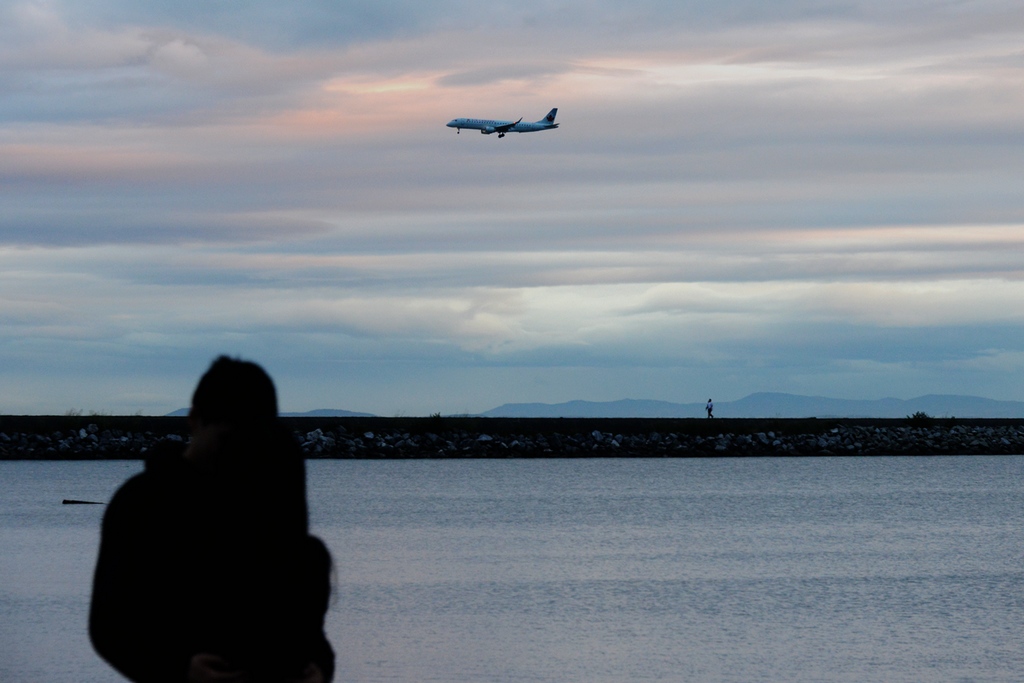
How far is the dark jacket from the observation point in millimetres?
3643

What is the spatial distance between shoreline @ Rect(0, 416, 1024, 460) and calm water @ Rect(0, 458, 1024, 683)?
21.8 ft

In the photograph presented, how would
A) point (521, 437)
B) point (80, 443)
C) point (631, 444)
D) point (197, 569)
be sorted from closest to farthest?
point (197, 569) < point (80, 443) < point (521, 437) < point (631, 444)

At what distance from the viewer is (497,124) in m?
90.9

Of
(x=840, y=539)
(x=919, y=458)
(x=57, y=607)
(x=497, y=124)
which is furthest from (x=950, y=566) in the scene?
(x=497, y=124)

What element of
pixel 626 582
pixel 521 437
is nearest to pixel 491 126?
pixel 521 437

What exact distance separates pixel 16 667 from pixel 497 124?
253 feet

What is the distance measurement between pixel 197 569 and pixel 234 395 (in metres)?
0.48

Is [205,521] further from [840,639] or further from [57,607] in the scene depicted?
[57,607]

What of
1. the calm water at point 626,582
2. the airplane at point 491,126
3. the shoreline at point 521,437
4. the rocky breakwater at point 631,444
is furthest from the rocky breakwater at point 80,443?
the airplane at point 491,126

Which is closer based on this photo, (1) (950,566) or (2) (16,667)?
(2) (16,667)

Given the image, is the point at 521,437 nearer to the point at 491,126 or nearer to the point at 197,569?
the point at 491,126

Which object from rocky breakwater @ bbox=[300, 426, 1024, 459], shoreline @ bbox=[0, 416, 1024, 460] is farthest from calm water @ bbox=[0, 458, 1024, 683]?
rocky breakwater @ bbox=[300, 426, 1024, 459]

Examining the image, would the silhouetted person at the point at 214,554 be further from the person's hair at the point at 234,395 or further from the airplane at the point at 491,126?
the airplane at the point at 491,126

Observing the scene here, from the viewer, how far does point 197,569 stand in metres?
3.68
